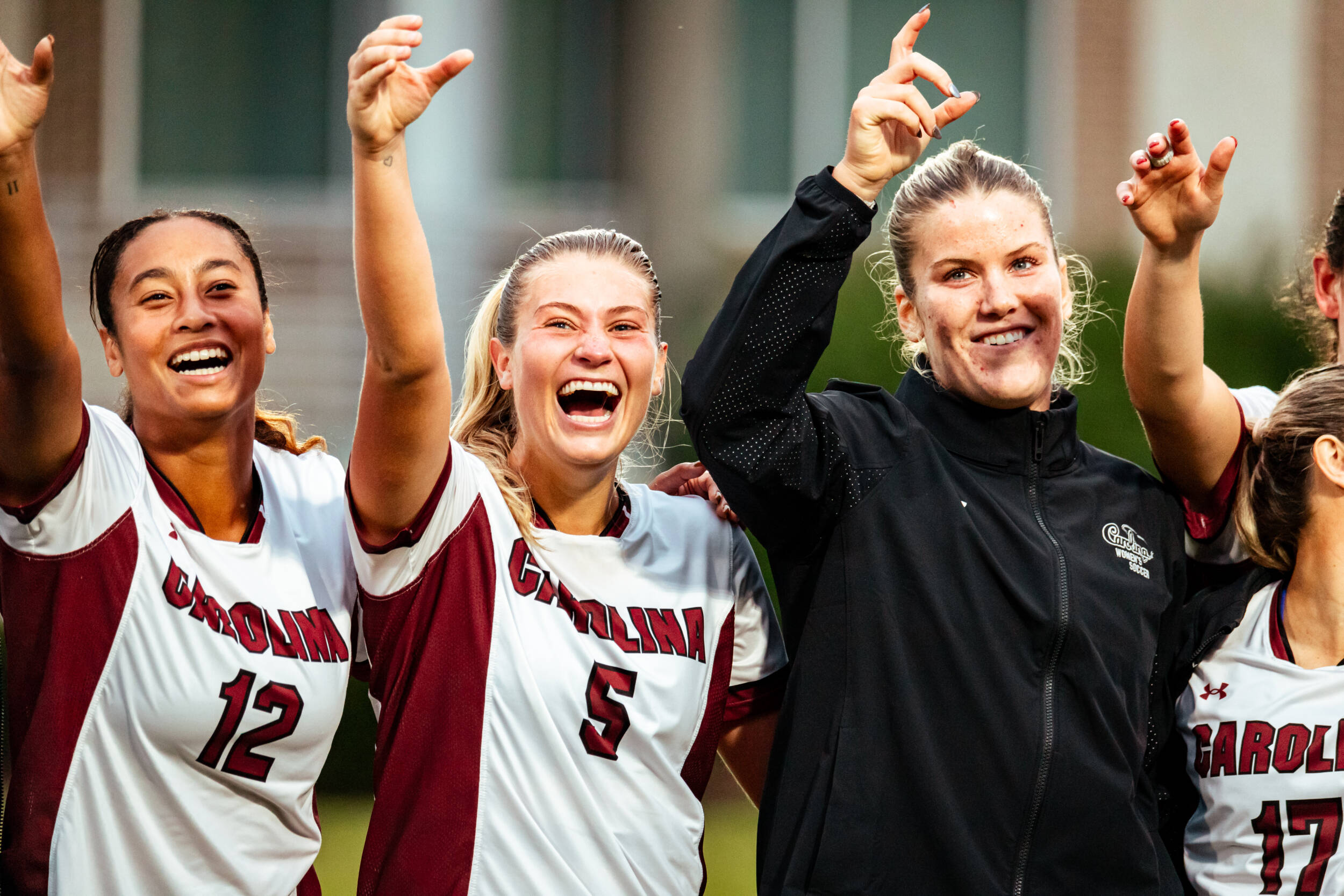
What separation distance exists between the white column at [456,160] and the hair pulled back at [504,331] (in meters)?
5.74

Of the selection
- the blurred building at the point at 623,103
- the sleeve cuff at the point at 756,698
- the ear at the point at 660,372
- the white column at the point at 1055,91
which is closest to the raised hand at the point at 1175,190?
the ear at the point at 660,372

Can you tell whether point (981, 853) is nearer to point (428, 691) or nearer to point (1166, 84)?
point (428, 691)

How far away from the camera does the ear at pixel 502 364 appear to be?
3.04 metres

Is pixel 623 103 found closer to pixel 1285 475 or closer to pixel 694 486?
pixel 694 486

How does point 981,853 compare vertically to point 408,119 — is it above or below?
below

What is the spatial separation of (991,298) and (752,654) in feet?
2.82

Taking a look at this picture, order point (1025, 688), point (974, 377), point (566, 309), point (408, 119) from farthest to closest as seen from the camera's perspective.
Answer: point (566, 309), point (974, 377), point (1025, 688), point (408, 119)

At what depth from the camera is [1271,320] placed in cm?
691

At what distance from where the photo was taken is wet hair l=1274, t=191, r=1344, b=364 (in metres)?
3.27

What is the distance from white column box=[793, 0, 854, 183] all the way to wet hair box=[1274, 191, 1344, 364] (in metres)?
6.04

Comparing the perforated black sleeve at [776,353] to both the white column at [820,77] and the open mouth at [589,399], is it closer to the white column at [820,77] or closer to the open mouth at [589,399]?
the open mouth at [589,399]

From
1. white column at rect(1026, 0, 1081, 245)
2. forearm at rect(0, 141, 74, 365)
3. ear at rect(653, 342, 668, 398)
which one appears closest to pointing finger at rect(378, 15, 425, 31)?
forearm at rect(0, 141, 74, 365)

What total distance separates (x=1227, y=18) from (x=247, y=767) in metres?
9.06

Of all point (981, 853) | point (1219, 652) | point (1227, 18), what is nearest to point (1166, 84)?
point (1227, 18)
